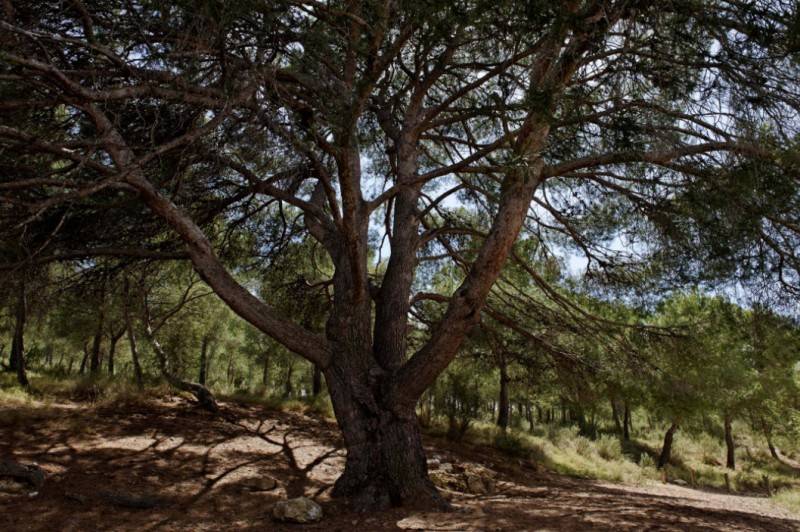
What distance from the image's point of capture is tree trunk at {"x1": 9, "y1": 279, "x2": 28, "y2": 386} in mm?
5077

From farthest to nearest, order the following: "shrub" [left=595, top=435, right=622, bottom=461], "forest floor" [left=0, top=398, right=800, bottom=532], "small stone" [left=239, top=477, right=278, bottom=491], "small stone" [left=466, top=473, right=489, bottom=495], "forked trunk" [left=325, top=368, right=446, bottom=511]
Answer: "shrub" [left=595, top=435, right=622, bottom=461] → "small stone" [left=466, top=473, right=489, bottom=495] → "small stone" [left=239, top=477, right=278, bottom=491] → "forked trunk" [left=325, top=368, right=446, bottom=511] → "forest floor" [left=0, top=398, right=800, bottom=532]

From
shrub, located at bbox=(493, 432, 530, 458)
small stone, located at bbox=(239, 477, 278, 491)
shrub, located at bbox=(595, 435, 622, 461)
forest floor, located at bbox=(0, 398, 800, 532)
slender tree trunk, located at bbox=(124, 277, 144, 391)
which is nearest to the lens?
forest floor, located at bbox=(0, 398, 800, 532)

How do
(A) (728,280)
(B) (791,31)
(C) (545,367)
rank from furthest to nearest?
(C) (545,367) → (A) (728,280) → (B) (791,31)

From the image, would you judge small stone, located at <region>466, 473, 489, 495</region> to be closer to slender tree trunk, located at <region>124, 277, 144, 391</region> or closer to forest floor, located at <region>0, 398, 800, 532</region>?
forest floor, located at <region>0, 398, 800, 532</region>

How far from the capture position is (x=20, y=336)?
6.80 metres

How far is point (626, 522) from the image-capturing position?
15.1ft

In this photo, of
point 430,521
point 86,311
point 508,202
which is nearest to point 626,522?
point 430,521

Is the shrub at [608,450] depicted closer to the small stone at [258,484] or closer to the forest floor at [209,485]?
the forest floor at [209,485]

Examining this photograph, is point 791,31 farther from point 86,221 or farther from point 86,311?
point 86,311

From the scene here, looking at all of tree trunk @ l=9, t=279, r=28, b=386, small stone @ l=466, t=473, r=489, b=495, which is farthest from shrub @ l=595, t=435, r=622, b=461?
tree trunk @ l=9, t=279, r=28, b=386

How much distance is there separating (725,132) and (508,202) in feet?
6.27

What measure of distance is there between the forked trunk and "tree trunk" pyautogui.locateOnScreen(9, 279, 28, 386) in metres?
3.17

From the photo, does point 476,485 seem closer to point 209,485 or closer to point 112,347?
point 209,485

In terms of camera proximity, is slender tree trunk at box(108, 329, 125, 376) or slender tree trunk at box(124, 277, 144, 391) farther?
slender tree trunk at box(108, 329, 125, 376)
